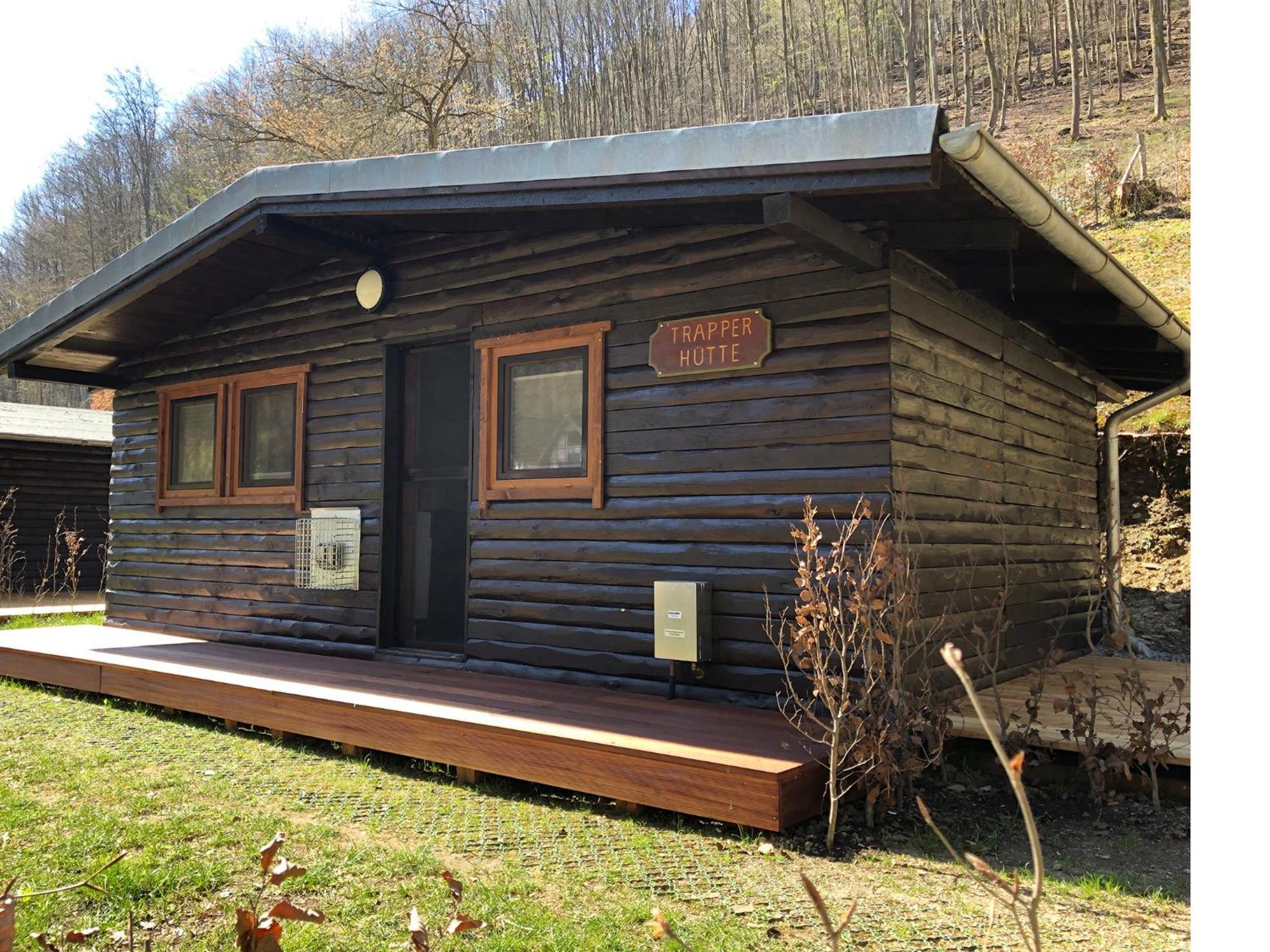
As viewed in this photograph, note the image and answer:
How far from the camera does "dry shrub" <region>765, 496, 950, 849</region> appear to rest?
378 cm

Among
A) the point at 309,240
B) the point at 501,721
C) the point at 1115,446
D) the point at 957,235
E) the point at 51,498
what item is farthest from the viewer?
the point at 51,498

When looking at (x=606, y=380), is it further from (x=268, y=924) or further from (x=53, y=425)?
(x=53, y=425)

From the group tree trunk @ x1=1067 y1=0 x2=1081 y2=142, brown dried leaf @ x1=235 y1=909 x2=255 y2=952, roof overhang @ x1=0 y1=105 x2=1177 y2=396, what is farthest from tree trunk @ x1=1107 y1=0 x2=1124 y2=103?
brown dried leaf @ x1=235 y1=909 x2=255 y2=952

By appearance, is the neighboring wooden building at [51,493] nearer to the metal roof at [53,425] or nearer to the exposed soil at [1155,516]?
the metal roof at [53,425]

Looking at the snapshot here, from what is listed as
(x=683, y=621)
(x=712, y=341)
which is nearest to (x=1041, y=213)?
(x=712, y=341)

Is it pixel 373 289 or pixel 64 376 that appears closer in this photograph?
pixel 373 289

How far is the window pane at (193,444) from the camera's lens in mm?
8500

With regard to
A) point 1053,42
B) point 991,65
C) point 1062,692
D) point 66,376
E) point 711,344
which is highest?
point 1053,42

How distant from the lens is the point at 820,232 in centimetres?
443

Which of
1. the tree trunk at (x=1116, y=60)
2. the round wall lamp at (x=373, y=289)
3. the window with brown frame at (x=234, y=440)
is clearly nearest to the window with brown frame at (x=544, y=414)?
→ the round wall lamp at (x=373, y=289)

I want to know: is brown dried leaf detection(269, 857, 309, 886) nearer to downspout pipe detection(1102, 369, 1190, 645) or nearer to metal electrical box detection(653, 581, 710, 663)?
metal electrical box detection(653, 581, 710, 663)

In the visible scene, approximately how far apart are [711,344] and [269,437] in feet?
14.3

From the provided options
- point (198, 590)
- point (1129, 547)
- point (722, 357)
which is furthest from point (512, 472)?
point (1129, 547)
